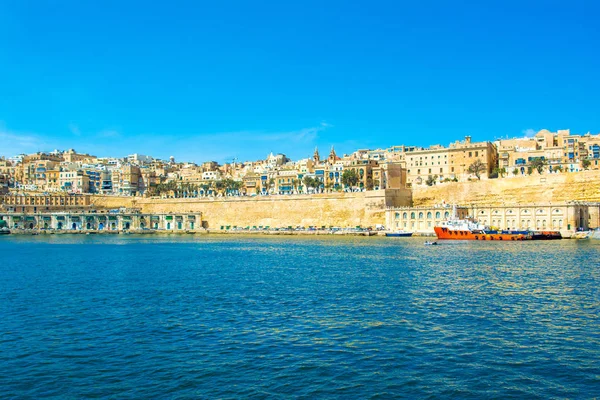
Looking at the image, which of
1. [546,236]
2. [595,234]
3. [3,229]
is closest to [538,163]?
[595,234]

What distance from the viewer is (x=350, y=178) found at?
79250 millimetres

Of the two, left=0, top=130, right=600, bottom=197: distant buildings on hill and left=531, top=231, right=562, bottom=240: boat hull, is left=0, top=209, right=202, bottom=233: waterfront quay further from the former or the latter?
left=531, top=231, right=562, bottom=240: boat hull

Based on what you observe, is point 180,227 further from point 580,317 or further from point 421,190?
point 580,317

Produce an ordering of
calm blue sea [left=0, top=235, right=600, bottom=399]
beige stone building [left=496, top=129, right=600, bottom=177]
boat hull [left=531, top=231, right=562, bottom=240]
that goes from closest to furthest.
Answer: calm blue sea [left=0, top=235, right=600, bottom=399]
boat hull [left=531, top=231, right=562, bottom=240]
beige stone building [left=496, top=129, right=600, bottom=177]

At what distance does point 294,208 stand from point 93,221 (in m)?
29.7

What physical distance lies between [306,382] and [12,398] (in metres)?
5.09

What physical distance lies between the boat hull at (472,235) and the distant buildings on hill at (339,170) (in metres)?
20.8

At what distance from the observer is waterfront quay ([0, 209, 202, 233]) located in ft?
270

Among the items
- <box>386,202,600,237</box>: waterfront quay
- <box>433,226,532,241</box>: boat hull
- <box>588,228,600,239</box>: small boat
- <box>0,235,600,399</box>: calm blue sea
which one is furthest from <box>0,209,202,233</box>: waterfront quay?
<box>0,235,600,399</box>: calm blue sea

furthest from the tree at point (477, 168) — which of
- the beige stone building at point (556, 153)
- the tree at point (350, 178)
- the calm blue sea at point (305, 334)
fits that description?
the calm blue sea at point (305, 334)

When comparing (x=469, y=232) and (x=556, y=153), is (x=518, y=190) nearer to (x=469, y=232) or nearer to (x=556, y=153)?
(x=469, y=232)

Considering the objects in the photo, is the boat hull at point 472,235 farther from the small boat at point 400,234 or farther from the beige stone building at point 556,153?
the beige stone building at point 556,153

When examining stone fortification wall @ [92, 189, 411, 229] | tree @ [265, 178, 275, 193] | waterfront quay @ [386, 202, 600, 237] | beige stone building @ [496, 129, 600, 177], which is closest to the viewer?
waterfront quay @ [386, 202, 600, 237]

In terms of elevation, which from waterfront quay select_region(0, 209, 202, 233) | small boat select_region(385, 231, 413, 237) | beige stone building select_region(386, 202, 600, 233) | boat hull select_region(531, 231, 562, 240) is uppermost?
waterfront quay select_region(0, 209, 202, 233)
